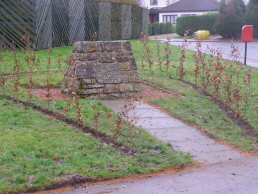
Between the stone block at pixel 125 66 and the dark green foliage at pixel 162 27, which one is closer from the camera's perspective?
the stone block at pixel 125 66

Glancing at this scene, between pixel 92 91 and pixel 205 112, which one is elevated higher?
pixel 92 91

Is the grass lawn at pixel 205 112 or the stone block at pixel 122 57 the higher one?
the stone block at pixel 122 57

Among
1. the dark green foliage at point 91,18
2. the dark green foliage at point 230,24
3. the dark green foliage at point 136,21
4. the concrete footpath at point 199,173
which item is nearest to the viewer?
the concrete footpath at point 199,173

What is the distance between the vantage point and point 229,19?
39344 mm

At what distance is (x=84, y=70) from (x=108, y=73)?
627mm

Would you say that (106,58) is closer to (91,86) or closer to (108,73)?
(108,73)

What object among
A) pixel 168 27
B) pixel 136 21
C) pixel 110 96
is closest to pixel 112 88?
pixel 110 96

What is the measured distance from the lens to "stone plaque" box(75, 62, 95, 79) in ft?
29.9

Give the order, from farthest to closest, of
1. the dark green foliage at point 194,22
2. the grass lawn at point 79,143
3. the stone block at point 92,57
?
the dark green foliage at point 194,22, the stone block at point 92,57, the grass lawn at point 79,143

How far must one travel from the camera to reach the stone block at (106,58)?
9.41 m

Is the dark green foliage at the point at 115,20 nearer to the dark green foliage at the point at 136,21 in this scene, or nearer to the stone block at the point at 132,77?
the dark green foliage at the point at 136,21

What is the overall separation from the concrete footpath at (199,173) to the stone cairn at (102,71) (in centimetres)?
230

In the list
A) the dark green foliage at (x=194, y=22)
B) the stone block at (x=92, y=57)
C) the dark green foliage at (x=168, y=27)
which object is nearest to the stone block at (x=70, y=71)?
the stone block at (x=92, y=57)

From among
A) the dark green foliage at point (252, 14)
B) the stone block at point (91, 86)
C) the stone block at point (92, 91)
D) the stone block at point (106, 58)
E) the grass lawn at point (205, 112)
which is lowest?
the grass lawn at point (205, 112)
